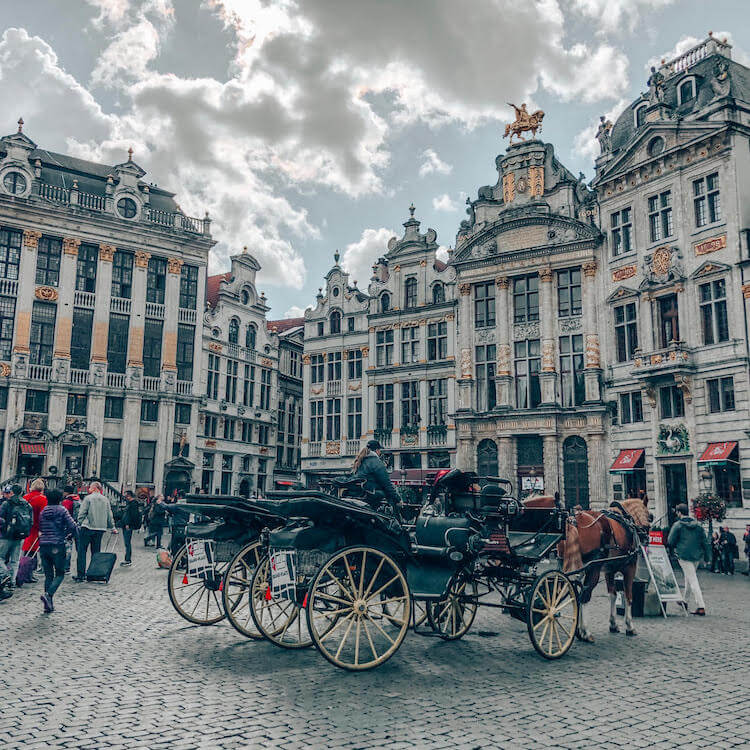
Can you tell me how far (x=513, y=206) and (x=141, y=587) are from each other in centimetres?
3032

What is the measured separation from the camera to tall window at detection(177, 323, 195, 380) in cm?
4275

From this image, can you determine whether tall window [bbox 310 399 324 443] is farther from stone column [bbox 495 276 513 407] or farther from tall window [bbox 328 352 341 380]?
stone column [bbox 495 276 513 407]

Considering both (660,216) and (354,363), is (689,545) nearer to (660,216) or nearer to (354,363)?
(660,216)

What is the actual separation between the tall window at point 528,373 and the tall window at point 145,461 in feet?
68.1

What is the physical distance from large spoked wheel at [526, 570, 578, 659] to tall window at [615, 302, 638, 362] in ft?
86.1

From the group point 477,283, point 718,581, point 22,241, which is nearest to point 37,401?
point 22,241

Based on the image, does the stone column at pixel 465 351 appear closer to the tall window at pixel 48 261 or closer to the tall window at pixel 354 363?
the tall window at pixel 354 363

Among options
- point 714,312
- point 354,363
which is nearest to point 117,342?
point 354,363

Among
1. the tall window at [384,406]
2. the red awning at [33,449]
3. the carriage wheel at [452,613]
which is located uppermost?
the tall window at [384,406]

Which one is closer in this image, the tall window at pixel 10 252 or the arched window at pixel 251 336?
the tall window at pixel 10 252

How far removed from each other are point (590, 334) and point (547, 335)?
2.18 m

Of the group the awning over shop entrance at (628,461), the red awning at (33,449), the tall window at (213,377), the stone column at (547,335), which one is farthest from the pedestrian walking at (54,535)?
the tall window at (213,377)

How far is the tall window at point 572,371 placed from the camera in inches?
1425

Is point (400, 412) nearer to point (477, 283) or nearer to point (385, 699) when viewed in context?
point (477, 283)
